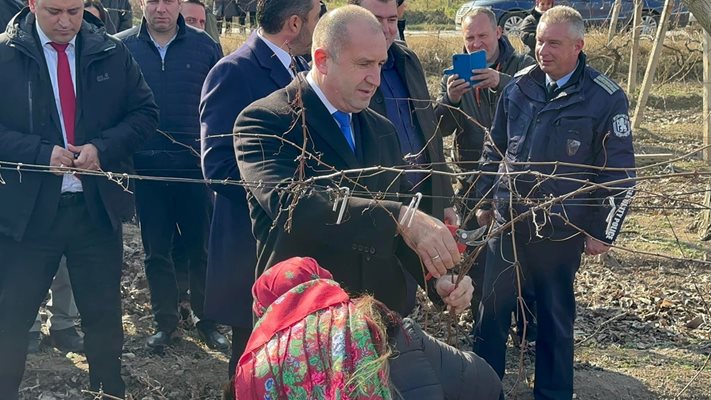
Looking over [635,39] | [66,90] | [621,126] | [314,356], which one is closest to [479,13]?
[621,126]

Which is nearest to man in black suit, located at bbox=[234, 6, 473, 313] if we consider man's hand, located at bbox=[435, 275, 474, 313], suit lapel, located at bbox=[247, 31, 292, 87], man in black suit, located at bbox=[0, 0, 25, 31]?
man's hand, located at bbox=[435, 275, 474, 313]

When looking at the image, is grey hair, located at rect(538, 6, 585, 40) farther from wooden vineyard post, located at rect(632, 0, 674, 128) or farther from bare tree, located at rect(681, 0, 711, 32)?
Result: wooden vineyard post, located at rect(632, 0, 674, 128)

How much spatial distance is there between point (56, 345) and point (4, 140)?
5.78 feet

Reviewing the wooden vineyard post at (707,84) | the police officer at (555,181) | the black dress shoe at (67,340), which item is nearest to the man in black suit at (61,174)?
the black dress shoe at (67,340)

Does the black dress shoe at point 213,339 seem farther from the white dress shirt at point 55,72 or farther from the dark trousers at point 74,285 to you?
the white dress shirt at point 55,72

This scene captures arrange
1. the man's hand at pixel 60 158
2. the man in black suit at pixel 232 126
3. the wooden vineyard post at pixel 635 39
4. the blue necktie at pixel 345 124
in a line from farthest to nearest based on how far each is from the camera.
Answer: the wooden vineyard post at pixel 635 39 → the man's hand at pixel 60 158 → the man in black suit at pixel 232 126 → the blue necktie at pixel 345 124

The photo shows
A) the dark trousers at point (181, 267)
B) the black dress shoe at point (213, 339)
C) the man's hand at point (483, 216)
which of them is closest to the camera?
the man's hand at point (483, 216)

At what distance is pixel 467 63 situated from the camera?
5.70 m

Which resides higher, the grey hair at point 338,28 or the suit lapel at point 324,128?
the grey hair at point 338,28

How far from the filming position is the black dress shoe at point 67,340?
5.72 metres

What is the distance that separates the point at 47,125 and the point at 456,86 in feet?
7.59

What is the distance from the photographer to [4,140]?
4.43 metres

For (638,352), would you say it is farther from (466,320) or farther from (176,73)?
(176,73)

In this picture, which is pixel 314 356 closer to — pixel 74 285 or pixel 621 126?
pixel 74 285
